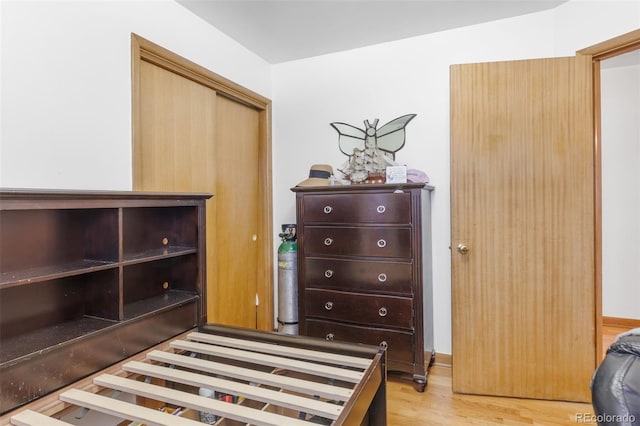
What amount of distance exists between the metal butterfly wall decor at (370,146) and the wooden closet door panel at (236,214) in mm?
760

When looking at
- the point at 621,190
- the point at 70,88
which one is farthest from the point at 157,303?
the point at 621,190

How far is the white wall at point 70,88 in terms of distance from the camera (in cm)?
131

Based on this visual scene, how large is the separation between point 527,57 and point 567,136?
25.9 inches

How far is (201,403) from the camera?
0.93 metres

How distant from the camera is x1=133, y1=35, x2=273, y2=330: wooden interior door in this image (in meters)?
1.97

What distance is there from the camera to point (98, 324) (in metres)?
1.19

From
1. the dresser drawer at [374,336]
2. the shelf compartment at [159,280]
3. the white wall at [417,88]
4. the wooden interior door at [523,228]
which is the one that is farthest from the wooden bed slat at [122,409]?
the white wall at [417,88]

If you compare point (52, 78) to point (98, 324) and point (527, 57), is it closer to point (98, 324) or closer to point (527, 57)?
point (98, 324)

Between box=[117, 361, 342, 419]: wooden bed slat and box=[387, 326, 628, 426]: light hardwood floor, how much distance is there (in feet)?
3.60

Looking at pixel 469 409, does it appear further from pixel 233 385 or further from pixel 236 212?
pixel 236 212

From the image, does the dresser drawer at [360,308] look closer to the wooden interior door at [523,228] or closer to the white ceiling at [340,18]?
the wooden interior door at [523,228]

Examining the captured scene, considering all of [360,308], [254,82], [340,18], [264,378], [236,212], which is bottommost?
[360,308]

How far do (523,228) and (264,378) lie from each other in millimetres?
1737

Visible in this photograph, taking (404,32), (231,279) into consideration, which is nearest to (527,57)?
(404,32)
